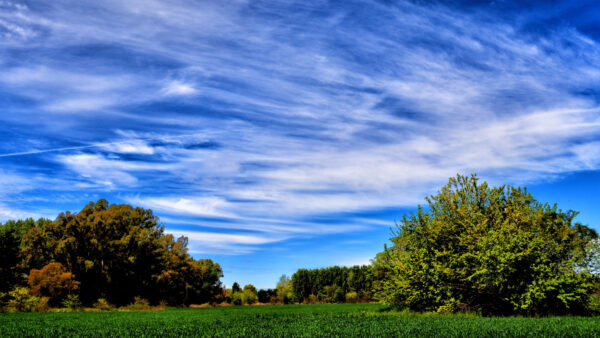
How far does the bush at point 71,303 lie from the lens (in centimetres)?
5624

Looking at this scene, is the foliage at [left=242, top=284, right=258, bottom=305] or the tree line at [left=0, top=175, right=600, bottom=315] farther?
the foliage at [left=242, top=284, right=258, bottom=305]

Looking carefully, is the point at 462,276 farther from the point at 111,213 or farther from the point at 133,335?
the point at 111,213

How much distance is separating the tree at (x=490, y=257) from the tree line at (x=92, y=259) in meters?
47.4

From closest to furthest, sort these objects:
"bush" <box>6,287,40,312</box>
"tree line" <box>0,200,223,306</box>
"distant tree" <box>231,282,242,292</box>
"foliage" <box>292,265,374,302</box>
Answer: "bush" <box>6,287,40,312</box> → "tree line" <box>0,200,223,306</box> → "distant tree" <box>231,282,242,292</box> → "foliage" <box>292,265,374,302</box>

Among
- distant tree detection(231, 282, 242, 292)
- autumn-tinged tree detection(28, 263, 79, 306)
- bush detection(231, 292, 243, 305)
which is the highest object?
autumn-tinged tree detection(28, 263, 79, 306)

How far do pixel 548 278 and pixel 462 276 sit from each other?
6.53 meters

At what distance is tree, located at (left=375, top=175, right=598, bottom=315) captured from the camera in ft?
107

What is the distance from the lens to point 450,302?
35.5 m

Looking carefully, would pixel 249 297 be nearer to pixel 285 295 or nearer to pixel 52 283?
pixel 285 295

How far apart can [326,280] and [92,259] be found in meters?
74.8

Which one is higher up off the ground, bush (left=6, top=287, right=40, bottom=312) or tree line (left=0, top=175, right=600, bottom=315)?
tree line (left=0, top=175, right=600, bottom=315)

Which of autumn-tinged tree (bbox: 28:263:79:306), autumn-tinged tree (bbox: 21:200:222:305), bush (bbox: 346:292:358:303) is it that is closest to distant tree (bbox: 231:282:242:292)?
bush (bbox: 346:292:358:303)

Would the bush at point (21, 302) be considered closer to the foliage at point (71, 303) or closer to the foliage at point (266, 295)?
the foliage at point (71, 303)

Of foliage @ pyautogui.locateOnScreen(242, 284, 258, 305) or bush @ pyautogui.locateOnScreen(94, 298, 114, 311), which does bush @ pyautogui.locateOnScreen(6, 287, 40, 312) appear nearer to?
bush @ pyautogui.locateOnScreen(94, 298, 114, 311)
